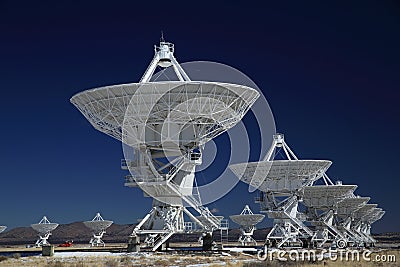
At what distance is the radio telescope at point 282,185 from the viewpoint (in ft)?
185

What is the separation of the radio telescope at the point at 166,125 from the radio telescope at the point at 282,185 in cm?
1279

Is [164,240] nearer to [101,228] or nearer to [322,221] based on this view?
[322,221]

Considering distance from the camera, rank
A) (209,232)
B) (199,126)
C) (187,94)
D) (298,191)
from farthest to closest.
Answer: (298,191), (209,232), (199,126), (187,94)

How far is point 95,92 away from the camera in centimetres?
3953

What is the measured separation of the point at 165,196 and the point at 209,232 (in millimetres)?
4560

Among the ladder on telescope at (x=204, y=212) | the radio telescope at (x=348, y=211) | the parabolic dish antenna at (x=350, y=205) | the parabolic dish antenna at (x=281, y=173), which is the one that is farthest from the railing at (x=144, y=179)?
A: the parabolic dish antenna at (x=350, y=205)

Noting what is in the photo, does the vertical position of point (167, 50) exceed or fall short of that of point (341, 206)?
it exceeds it

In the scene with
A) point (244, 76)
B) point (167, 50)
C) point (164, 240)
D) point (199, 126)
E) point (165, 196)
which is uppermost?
point (167, 50)

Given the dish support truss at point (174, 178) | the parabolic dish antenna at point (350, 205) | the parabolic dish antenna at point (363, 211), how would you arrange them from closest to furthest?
the dish support truss at point (174, 178)
the parabolic dish antenna at point (350, 205)
the parabolic dish antenna at point (363, 211)

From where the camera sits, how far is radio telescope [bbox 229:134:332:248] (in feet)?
185

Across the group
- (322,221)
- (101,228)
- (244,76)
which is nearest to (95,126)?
(244,76)

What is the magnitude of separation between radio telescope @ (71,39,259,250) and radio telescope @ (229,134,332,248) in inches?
503

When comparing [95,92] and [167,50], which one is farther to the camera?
[167,50]

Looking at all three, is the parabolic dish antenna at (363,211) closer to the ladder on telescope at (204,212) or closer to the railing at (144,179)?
the ladder on telescope at (204,212)
